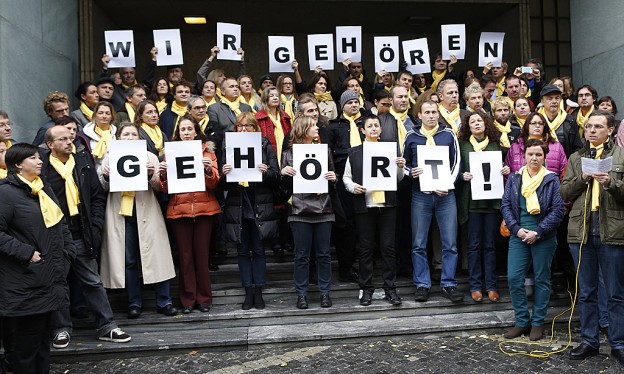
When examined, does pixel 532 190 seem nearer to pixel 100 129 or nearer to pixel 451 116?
pixel 451 116

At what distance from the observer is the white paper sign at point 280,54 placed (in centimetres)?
938

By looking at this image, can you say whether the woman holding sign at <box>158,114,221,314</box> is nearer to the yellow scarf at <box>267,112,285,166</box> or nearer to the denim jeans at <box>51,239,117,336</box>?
the denim jeans at <box>51,239,117,336</box>

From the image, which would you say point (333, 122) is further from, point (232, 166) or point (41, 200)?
point (41, 200)

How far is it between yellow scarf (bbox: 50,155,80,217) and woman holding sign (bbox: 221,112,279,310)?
1582mm

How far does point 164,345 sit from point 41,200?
74.5 inches

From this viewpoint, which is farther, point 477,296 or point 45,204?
point 477,296

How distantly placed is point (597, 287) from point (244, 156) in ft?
12.5

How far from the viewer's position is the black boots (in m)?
7.14

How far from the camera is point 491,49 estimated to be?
9875mm

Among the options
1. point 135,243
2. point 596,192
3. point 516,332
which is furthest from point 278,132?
point 596,192

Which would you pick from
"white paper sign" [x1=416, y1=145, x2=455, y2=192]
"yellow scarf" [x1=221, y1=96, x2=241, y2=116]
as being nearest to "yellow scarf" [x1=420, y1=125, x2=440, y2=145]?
"white paper sign" [x1=416, y1=145, x2=455, y2=192]

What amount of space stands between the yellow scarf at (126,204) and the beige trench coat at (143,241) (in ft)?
0.21

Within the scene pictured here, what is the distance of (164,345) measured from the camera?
20.5 feet

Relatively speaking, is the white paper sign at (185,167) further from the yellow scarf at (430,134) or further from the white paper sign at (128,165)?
the yellow scarf at (430,134)
